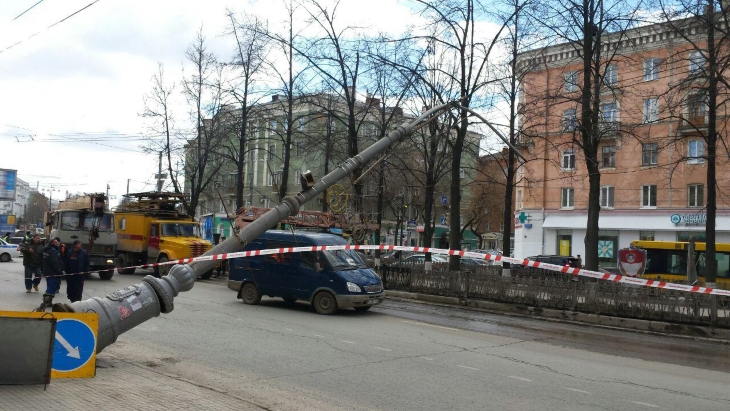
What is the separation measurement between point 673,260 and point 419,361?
25040 mm

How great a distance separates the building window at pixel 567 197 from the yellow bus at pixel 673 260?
14.8m

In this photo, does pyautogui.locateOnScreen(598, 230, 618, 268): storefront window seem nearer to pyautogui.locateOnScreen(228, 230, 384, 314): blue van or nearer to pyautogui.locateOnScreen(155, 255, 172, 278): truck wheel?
pyautogui.locateOnScreen(155, 255, 172, 278): truck wheel

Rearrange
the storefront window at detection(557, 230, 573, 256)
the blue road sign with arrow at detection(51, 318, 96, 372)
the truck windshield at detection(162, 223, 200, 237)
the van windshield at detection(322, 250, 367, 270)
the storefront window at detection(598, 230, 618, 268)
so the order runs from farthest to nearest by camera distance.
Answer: the storefront window at detection(557, 230, 573, 256) → the storefront window at detection(598, 230, 618, 268) → the truck windshield at detection(162, 223, 200, 237) → the van windshield at detection(322, 250, 367, 270) → the blue road sign with arrow at detection(51, 318, 96, 372)

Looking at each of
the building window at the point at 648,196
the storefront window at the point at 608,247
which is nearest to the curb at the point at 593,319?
the storefront window at the point at 608,247

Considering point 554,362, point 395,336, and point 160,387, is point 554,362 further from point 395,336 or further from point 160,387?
point 160,387

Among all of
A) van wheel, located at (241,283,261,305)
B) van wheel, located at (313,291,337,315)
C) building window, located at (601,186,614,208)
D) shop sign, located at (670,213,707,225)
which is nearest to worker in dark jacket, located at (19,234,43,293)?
van wheel, located at (241,283,261,305)

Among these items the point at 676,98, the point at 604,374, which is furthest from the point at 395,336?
the point at 676,98

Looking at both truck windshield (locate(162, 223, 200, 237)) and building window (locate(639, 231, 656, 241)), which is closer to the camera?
truck windshield (locate(162, 223, 200, 237))

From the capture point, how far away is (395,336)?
1198 centimetres

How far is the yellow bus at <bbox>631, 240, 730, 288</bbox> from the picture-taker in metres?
A: 28.4

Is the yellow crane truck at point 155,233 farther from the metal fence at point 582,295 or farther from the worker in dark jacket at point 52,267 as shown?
the metal fence at point 582,295

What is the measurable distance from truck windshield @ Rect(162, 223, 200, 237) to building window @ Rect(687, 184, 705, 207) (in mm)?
32223

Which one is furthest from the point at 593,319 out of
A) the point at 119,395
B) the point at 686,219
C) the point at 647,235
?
the point at 647,235

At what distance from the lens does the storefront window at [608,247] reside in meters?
42.5
